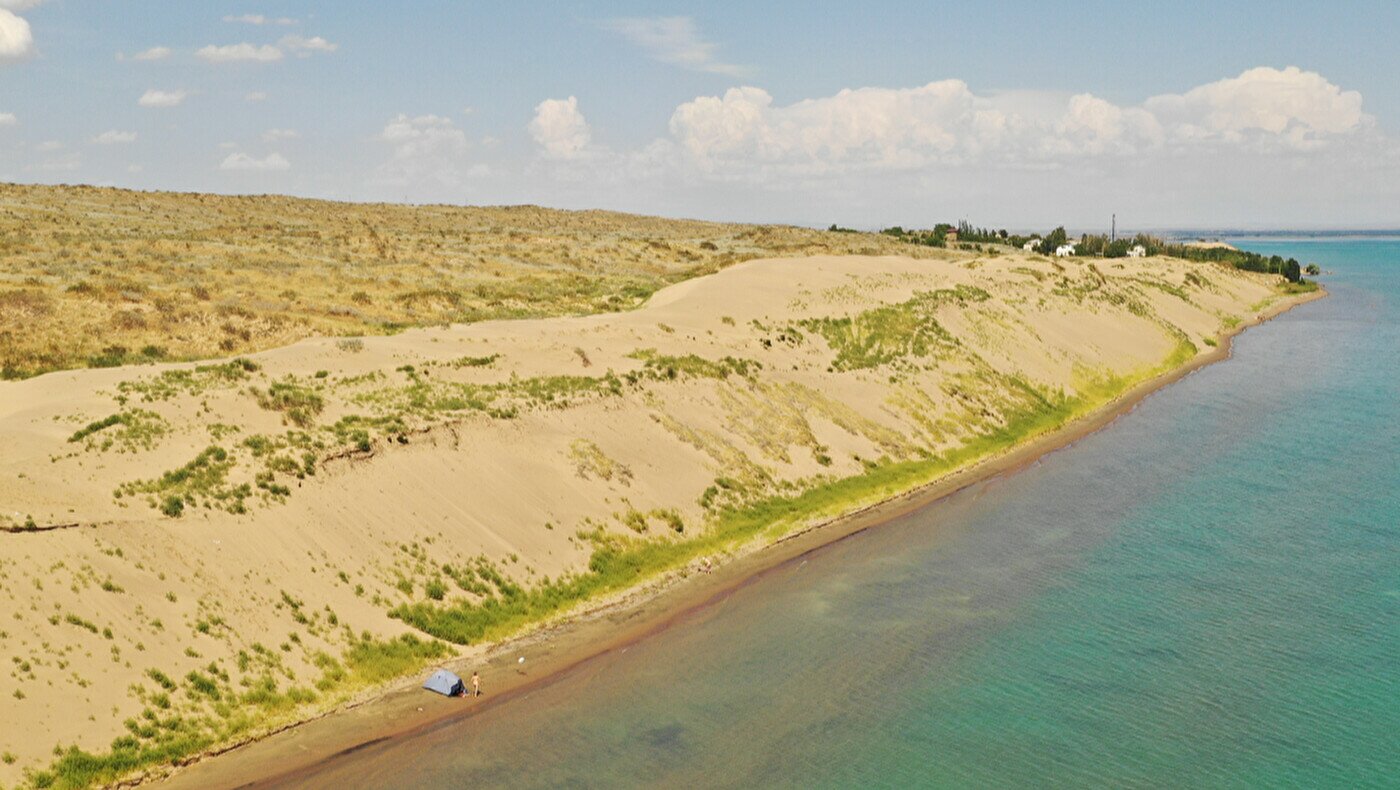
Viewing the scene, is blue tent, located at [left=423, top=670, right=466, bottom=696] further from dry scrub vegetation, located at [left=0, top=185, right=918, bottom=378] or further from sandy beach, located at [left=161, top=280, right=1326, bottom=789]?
dry scrub vegetation, located at [left=0, top=185, right=918, bottom=378]

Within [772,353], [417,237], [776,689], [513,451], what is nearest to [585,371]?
[513,451]

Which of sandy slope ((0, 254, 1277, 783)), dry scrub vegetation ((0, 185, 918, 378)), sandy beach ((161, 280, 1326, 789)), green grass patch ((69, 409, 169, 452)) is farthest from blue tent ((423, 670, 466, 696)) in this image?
dry scrub vegetation ((0, 185, 918, 378))

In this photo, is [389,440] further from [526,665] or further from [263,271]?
[263,271]

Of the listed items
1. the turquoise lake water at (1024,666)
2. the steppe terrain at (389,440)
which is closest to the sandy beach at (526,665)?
the turquoise lake water at (1024,666)


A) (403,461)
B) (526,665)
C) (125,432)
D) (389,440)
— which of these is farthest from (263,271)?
(526,665)

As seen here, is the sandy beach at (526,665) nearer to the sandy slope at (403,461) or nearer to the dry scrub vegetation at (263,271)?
the sandy slope at (403,461)

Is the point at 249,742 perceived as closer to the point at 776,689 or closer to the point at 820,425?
the point at 776,689
